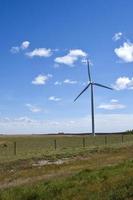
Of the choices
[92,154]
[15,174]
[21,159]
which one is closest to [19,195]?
[15,174]

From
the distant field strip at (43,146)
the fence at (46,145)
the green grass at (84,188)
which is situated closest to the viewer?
the green grass at (84,188)

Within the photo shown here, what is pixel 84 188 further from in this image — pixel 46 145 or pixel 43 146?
pixel 46 145

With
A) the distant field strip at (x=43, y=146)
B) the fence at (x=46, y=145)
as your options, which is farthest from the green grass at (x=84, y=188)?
the fence at (x=46, y=145)

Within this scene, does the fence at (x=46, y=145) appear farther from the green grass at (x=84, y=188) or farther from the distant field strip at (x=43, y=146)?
the green grass at (x=84, y=188)

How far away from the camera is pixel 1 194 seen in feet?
84.0

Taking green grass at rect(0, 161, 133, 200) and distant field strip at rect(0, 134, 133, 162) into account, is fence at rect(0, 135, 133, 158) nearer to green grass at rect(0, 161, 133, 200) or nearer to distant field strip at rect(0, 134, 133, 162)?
distant field strip at rect(0, 134, 133, 162)

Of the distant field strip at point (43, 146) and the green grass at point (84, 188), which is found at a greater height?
the distant field strip at point (43, 146)

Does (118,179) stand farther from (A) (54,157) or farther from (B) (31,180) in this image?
(A) (54,157)

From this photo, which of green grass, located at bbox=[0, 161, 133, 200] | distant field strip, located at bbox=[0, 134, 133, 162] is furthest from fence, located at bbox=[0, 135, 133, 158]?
green grass, located at bbox=[0, 161, 133, 200]

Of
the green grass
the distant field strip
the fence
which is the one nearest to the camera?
the green grass

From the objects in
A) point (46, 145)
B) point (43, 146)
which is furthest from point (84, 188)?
point (46, 145)

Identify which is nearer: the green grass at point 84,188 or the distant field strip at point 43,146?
the green grass at point 84,188

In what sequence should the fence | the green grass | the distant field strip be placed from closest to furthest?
1. the green grass
2. the distant field strip
3. the fence

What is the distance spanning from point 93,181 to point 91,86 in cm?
6993
